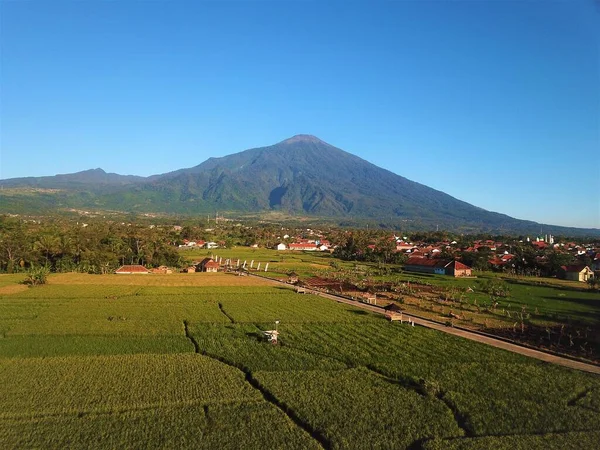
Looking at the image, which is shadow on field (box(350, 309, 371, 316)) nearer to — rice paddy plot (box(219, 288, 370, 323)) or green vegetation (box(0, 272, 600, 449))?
rice paddy plot (box(219, 288, 370, 323))

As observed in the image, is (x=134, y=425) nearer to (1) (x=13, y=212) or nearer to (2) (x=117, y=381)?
(2) (x=117, y=381)

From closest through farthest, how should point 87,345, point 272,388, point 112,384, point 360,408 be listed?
1. point 360,408
2. point 272,388
3. point 112,384
4. point 87,345

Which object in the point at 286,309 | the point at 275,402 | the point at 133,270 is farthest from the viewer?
the point at 133,270

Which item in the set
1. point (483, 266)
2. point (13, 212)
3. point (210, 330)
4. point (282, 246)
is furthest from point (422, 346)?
point (13, 212)

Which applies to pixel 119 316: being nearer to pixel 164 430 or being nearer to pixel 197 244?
pixel 164 430

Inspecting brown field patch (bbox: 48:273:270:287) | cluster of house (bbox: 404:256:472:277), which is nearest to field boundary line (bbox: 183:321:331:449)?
brown field patch (bbox: 48:273:270:287)

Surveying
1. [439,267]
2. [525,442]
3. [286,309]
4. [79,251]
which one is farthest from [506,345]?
[79,251]

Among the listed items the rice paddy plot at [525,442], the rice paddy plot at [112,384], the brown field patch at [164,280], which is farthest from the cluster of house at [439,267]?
the rice paddy plot at [525,442]
